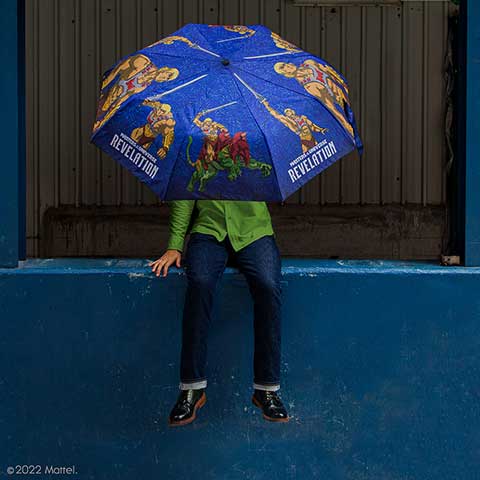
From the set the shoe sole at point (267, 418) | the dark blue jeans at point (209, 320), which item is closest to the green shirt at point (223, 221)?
the dark blue jeans at point (209, 320)

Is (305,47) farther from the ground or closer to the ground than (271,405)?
farther from the ground

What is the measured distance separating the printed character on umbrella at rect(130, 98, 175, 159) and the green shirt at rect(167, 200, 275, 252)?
1.75ft

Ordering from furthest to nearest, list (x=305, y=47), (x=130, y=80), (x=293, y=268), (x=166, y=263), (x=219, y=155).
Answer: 1. (x=305, y=47)
2. (x=293, y=268)
3. (x=166, y=263)
4. (x=130, y=80)
5. (x=219, y=155)

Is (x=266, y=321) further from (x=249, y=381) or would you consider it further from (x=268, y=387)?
(x=249, y=381)

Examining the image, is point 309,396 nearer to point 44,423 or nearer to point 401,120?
point 44,423

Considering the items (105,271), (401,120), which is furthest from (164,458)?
(401,120)

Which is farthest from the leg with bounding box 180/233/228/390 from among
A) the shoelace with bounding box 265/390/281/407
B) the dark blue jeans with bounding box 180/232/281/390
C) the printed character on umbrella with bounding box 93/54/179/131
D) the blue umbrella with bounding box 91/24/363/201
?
the printed character on umbrella with bounding box 93/54/179/131

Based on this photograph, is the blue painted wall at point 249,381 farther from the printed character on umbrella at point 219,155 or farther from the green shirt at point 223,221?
the printed character on umbrella at point 219,155

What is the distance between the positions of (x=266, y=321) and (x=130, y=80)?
4.30 ft

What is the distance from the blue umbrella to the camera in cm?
338

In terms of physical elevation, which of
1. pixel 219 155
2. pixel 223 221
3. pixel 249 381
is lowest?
pixel 249 381

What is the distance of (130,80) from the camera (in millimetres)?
3646

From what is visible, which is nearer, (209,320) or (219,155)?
(219,155)

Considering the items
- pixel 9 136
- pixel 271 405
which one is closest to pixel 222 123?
pixel 9 136
